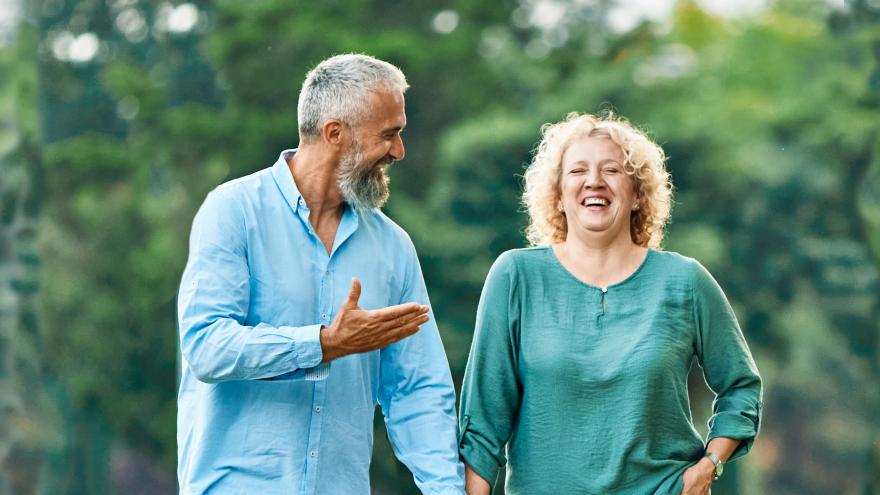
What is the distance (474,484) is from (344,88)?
35.2 inches

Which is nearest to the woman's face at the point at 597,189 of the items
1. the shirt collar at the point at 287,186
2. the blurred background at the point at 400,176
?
the shirt collar at the point at 287,186

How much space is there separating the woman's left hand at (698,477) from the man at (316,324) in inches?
18.9

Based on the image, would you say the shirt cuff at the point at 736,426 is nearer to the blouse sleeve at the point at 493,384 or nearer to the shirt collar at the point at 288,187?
the blouse sleeve at the point at 493,384

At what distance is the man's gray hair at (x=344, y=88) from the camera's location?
9.07ft

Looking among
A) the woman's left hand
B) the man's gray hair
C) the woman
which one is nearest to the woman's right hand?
the woman

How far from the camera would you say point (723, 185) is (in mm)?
13742

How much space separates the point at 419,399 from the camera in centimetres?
286

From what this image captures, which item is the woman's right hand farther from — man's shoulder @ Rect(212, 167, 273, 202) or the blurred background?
the blurred background

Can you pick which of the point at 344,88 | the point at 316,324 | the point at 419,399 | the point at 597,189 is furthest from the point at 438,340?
the point at 344,88

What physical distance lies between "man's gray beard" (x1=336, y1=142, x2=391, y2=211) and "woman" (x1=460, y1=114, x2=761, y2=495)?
330 millimetres

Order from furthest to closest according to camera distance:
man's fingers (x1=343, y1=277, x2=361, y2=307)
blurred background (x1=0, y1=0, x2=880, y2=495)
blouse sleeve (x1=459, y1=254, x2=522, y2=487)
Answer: blurred background (x1=0, y1=0, x2=880, y2=495)
blouse sleeve (x1=459, y1=254, x2=522, y2=487)
man's fingers (x1=343, y1=277, x2=361, y2=307)

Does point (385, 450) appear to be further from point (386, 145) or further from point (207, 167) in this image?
point (386, 145)

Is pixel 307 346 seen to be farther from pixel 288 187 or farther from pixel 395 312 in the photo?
pixel 288 187

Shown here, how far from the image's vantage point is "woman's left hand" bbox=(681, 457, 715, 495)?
9.07 ft
